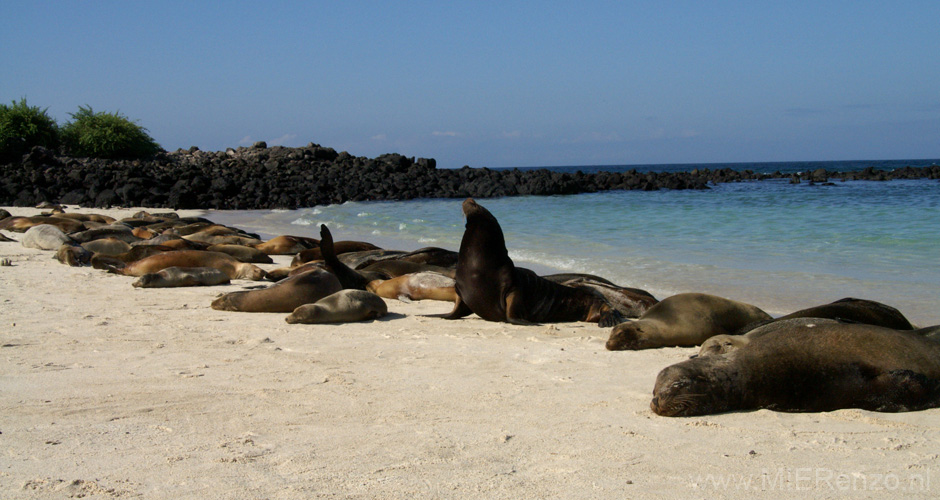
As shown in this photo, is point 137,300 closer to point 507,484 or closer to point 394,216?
point 507,484

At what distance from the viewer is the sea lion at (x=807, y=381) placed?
392cm

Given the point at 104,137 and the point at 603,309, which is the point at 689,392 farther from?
the point at 104,137

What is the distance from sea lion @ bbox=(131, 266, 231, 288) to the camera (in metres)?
8.38

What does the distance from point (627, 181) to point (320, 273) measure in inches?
1519

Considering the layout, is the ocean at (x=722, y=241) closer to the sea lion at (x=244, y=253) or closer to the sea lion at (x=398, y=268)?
the sea lion at (x=398, y=268)

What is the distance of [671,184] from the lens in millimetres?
43781

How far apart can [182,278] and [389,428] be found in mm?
5860

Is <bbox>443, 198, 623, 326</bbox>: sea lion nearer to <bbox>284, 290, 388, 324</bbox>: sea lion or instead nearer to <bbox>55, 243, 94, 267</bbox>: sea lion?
<bbox>284, 290, 388, 324</bbox>: sea lion

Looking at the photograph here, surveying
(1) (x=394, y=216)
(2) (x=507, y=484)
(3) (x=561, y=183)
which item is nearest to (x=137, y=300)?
(2) (x=507, y=484)

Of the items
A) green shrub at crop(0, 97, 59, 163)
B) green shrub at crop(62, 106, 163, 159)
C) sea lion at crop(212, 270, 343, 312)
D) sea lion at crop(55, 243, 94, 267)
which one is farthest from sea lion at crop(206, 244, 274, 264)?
green shrub at crop(62, 106, 163, 159)

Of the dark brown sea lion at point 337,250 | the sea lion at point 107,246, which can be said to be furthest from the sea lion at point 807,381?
the sea lion at point 107,246

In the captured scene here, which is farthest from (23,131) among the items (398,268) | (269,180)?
(398,268)

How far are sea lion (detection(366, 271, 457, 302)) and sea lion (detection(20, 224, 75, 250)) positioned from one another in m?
6.08

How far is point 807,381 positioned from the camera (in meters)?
3.98
